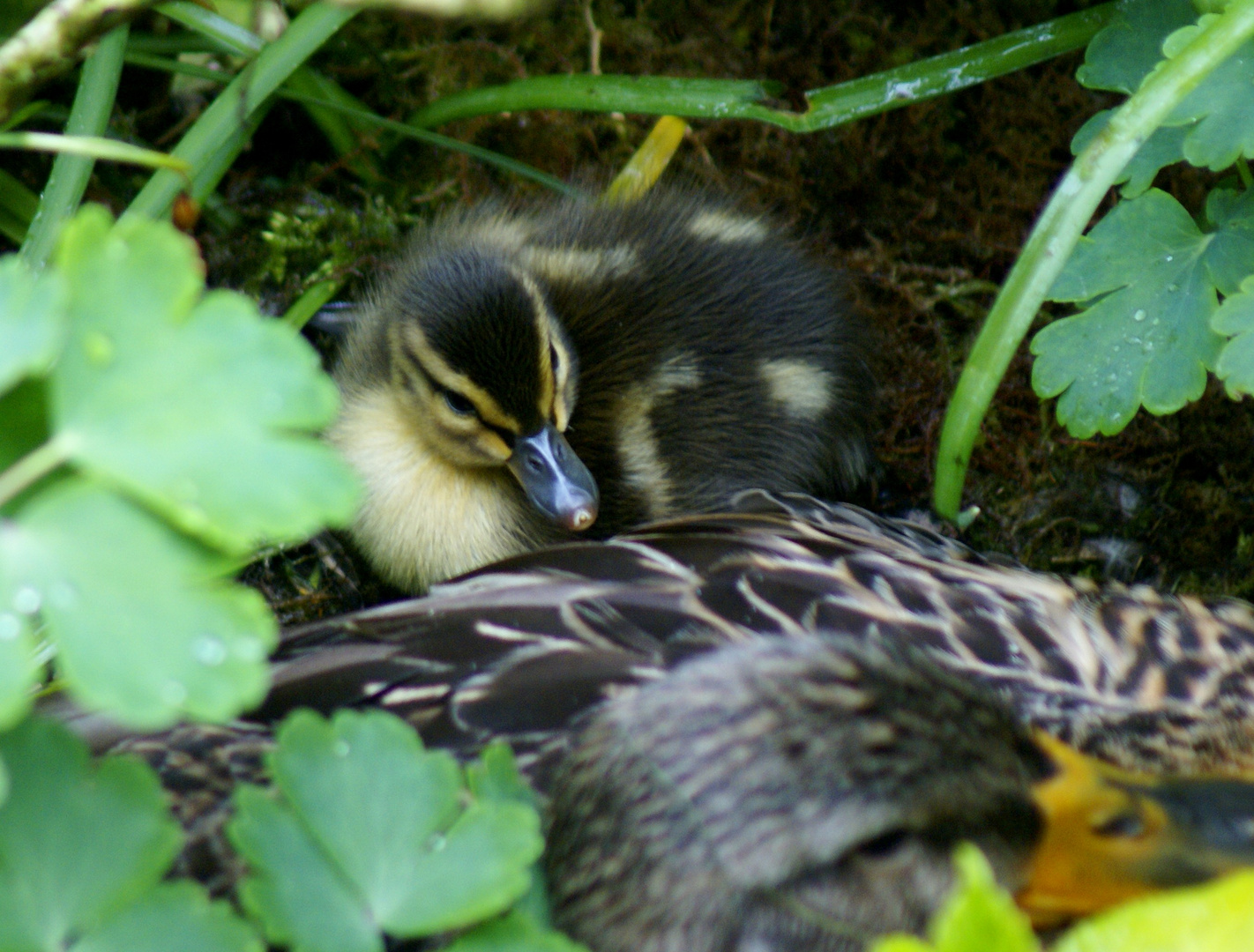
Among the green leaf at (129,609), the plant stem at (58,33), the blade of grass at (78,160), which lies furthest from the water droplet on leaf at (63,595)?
the blade of grass at (78,160)

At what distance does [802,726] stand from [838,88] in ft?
3.93

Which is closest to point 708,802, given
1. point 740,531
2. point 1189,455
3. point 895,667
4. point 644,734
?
point 644,734

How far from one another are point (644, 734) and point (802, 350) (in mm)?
1006

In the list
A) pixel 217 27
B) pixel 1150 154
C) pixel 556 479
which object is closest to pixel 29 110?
pixel 217 27

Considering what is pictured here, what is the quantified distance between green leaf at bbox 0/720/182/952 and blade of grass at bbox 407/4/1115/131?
4.43ft

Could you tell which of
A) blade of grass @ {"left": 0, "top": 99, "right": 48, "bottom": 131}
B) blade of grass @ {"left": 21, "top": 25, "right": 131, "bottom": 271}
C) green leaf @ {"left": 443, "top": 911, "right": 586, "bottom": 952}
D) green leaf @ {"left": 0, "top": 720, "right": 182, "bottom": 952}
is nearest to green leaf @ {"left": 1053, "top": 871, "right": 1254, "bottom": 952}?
green leaf @ {"left": 443, "top": 911, "right": 586, "bottom": 952}

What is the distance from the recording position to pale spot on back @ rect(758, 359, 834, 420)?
185cm

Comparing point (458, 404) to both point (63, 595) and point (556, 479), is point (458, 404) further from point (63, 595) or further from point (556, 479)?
point (63, 595)

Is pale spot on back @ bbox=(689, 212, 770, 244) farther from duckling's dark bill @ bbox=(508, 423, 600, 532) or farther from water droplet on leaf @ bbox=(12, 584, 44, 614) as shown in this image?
water droplet on leaf @ bbox=(12, 584, 44, 614)

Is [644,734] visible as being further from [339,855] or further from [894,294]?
[894,294]

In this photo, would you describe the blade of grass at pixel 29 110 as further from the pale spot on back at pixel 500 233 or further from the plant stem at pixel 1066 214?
the plant stem at pixel 1066 214

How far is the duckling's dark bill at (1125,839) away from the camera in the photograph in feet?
3.01

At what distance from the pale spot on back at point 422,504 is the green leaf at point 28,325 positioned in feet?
3.44

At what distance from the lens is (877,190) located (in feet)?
7.10
